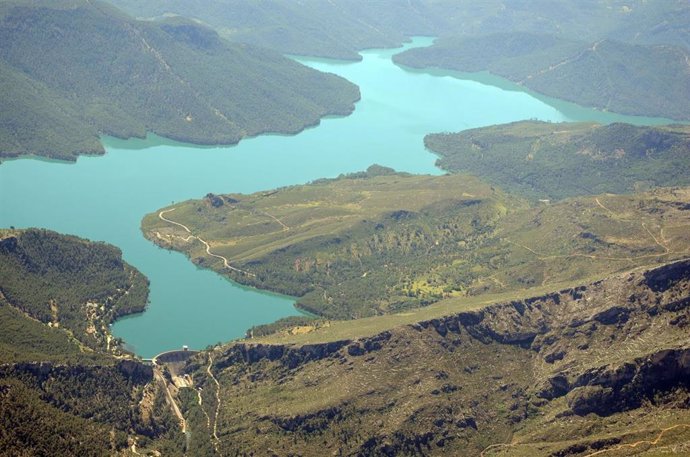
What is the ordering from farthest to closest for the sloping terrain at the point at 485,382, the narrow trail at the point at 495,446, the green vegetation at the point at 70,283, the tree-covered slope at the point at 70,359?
the green vegetation at the point at 70,283 → the narrow trail at the point at 495,446 → the sloping terrain at the point at 485,382 → the tree-covered slope at the point at 70,359

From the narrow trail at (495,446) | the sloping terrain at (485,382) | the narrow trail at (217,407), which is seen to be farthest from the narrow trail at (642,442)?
the narrow trail at (217,407)

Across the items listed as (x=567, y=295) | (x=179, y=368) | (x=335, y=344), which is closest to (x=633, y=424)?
(x=567, y=295)

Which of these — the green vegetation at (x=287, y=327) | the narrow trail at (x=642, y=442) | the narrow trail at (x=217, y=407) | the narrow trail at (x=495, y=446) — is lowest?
the narrow trail at (x=217, y=407)

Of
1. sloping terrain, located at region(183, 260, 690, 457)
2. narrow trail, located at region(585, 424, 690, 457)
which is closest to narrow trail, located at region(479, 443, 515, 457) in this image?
sloping terrain, located at region(183, 260, 690, 457)

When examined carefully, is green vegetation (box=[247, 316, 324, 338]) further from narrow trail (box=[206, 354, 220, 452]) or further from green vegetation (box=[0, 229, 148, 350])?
green vegetation (box=[0, 229, 148, 350])

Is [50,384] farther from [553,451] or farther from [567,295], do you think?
[567,295]

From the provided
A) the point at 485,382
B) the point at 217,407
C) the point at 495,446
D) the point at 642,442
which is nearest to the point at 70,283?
the point at 217,407

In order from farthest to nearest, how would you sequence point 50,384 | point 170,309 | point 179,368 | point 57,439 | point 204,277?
point 204,277
point 170,309
point 179,368
point 50,384
point 57,439

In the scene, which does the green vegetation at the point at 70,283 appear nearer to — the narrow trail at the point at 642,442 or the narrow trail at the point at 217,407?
the narrow trail at the point at 217,407

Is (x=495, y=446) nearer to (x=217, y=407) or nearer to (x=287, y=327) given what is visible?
(x=217, y=407)
